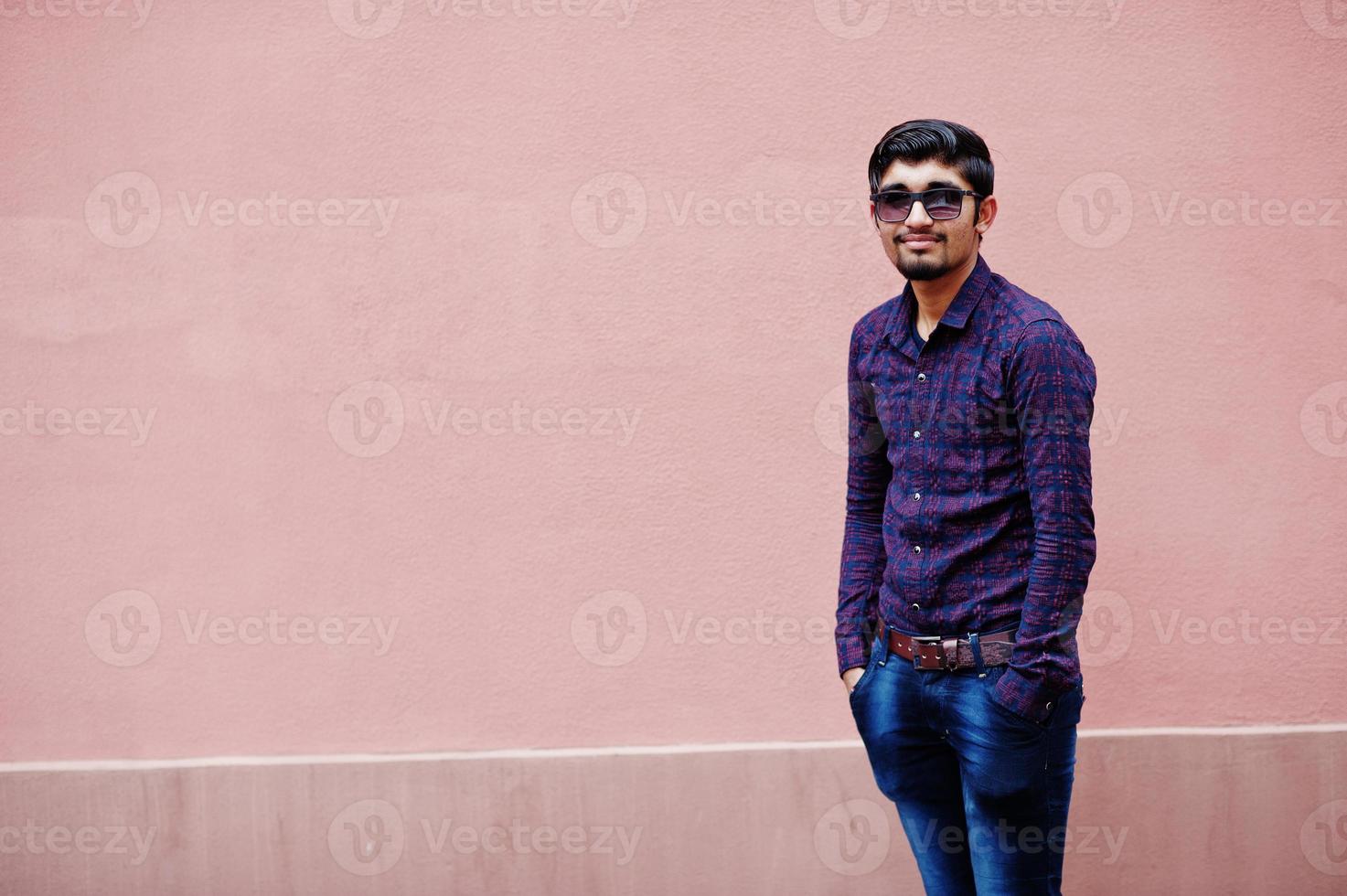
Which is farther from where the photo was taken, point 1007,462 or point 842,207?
point 842,207

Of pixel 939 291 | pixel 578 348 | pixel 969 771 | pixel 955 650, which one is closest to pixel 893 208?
pixel 939 291

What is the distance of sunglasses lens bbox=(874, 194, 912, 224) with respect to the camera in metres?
2.23

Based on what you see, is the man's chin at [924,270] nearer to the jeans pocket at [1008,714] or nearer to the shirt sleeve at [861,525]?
the shirt sleeve at [861,525]

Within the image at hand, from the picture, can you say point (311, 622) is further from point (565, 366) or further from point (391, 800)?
point (565, 366)

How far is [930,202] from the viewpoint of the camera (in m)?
2.21

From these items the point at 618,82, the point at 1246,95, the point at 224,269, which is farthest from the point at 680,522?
the point at 1246,95

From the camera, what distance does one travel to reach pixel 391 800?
136 inches

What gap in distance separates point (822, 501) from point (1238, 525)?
1308 millimetres

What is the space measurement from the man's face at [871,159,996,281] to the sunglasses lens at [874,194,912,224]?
0.5 inches

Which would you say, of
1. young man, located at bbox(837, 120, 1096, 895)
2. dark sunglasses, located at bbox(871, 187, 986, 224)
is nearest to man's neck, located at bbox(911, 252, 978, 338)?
young man, located at bbox(837, 120, 1096, 895)

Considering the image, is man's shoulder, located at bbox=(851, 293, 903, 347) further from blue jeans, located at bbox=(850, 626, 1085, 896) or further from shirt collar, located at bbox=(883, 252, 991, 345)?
blue jeans, located at bbox=(850, 626, 1085, 896)

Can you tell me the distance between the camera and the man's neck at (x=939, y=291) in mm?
2252

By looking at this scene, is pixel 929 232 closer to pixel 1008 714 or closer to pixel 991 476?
pixel 991 476

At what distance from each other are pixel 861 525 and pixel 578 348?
1.31 metres
